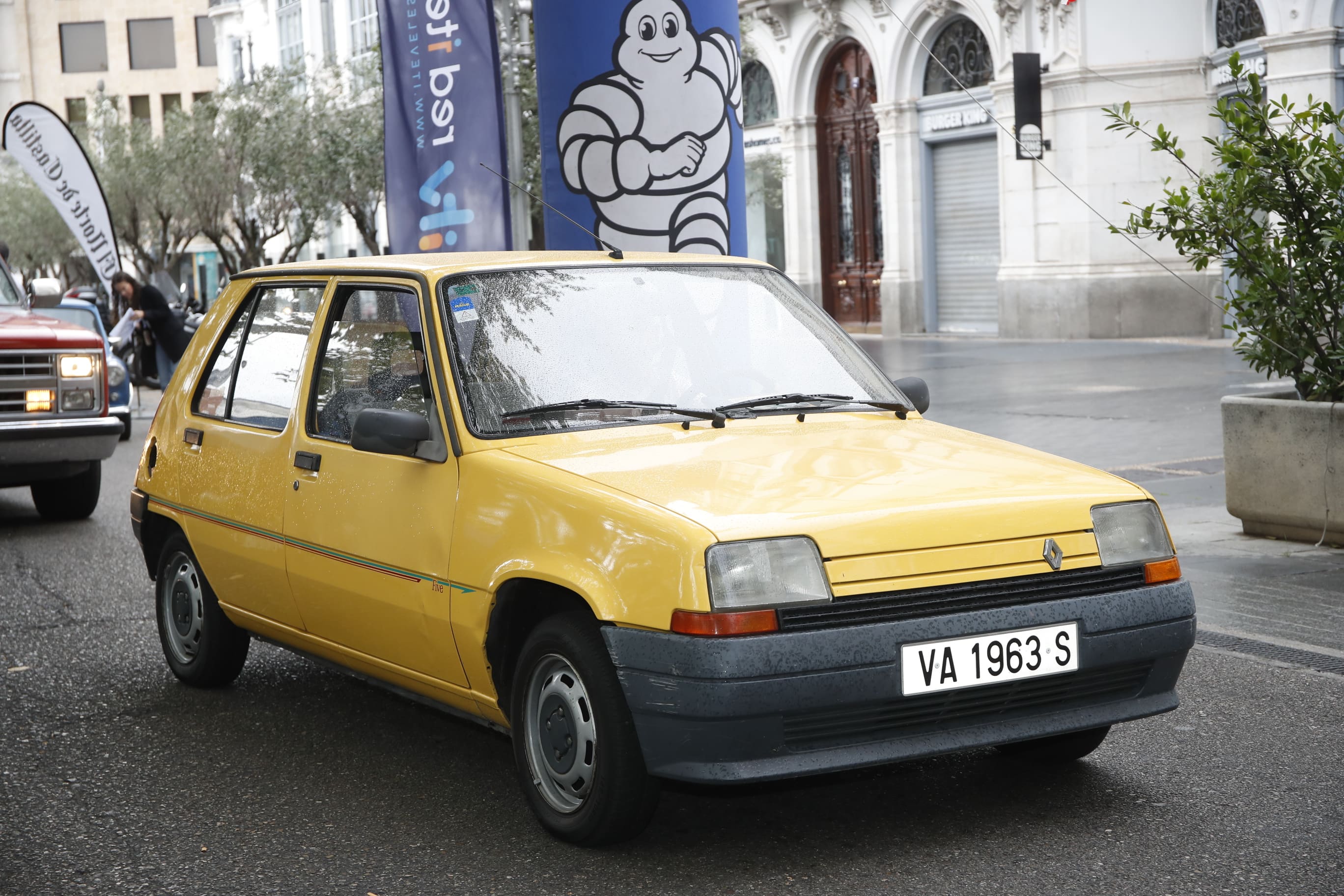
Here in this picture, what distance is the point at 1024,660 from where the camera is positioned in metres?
4.02

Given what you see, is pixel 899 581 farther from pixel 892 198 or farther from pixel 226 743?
pixel 892 198

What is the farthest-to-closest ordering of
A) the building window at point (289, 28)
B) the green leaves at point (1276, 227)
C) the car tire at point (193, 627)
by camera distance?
the building window at point (289, 28) → the green leaves at point (1276, 227) → the car tire at point (193, 627)

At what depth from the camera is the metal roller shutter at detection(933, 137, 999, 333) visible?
95.3 feet

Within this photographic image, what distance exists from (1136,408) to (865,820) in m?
11.5

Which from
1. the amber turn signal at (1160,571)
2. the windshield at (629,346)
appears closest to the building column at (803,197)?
the windshield at (629,346)

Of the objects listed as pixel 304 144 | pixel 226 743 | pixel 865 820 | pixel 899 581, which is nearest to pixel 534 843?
pixel 865 820

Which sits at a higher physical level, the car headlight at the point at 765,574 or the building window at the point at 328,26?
the building window at the point at 328,26

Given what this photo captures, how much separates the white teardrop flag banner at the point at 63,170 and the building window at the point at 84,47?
216 feet

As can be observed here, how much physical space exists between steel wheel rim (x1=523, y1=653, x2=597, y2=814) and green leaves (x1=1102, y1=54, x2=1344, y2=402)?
4.89 meters

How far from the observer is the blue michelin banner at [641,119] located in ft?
33.3

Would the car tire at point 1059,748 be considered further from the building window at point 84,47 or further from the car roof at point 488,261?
the building window at point 84,47

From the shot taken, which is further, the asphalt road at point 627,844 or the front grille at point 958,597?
the asphalt road at point 627,844

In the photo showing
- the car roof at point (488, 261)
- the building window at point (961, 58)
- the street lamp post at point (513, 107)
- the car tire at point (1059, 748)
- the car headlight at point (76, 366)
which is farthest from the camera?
the building window at point (961, 58)

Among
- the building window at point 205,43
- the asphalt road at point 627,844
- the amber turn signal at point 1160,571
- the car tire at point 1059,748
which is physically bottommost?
the asphalt road at point 627,844
